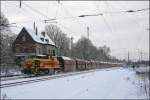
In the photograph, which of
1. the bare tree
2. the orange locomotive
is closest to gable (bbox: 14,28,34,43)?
the bare tree

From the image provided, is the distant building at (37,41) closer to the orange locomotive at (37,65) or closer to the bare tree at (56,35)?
the bare tree at (56,35)

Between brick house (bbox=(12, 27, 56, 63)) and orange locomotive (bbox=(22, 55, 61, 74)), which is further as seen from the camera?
brick house (bbox=(12, 27, 56, 63))

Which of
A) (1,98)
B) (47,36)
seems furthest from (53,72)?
(47,36)

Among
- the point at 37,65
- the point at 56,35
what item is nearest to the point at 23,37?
the point at 56,35

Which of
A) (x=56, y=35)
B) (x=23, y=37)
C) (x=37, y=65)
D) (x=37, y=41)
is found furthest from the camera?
(x=23, y=37)

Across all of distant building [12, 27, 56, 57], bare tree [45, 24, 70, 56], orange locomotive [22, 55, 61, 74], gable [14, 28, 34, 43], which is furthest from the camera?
gable [14, 28, 34, 43]

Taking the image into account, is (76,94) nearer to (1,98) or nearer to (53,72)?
(1,98)

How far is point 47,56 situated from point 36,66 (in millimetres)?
3943

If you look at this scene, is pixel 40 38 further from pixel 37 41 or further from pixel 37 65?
pixel 37 65

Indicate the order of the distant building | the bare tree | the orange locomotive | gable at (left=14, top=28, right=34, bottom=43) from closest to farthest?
1. the orange locomotive
2. the bare tree
3. the distant building
4. gable at (left=14, top=28, right=34, bottom=43)

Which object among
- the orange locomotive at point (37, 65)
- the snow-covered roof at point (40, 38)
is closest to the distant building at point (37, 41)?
the snow-covered roof at point (40, 38)

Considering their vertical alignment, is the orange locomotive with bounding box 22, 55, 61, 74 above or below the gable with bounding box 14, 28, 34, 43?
below

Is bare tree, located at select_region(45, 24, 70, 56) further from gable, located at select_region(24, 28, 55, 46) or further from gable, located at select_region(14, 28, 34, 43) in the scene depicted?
gable, located at select_region(14, 28, 34, 43)

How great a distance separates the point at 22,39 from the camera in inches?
3100
